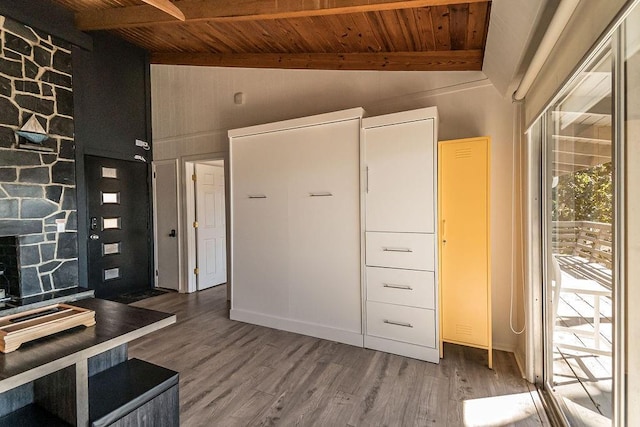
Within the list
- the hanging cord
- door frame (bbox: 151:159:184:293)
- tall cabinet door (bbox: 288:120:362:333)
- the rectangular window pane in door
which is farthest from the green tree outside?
door frame (bbox: 151:159:184:293)

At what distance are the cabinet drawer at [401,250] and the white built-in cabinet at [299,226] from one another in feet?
0.57

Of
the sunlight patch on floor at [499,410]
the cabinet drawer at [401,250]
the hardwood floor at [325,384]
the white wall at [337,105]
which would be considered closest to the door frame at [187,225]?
the white wall at [337,105]

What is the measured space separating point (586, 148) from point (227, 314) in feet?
11.9

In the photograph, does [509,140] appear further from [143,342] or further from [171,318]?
[143,342]

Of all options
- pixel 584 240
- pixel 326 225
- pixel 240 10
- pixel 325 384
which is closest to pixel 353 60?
pixel 240 10

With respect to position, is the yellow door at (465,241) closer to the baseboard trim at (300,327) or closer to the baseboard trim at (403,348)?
the baseboard trim at (403,348)

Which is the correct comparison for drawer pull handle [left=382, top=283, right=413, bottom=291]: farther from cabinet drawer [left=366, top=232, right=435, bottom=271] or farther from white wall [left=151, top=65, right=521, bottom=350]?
white wall [left=151, top=65, right=521, bottom=350]

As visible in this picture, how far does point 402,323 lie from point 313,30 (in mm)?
2793

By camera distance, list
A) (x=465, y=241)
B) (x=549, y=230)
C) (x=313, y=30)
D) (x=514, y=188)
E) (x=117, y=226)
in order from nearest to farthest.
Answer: (x=549, y=230)
(x=465, y=241)
(x=514, y=188)
(x=313, y=30)
(x=117, y=226)

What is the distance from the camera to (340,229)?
9.61 feet

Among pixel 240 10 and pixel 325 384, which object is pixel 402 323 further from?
pixel 240 10

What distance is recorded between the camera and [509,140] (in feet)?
8.81

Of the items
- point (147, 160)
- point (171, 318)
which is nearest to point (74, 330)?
point (171, 318)

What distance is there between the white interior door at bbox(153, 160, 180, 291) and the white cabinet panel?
3342mm
